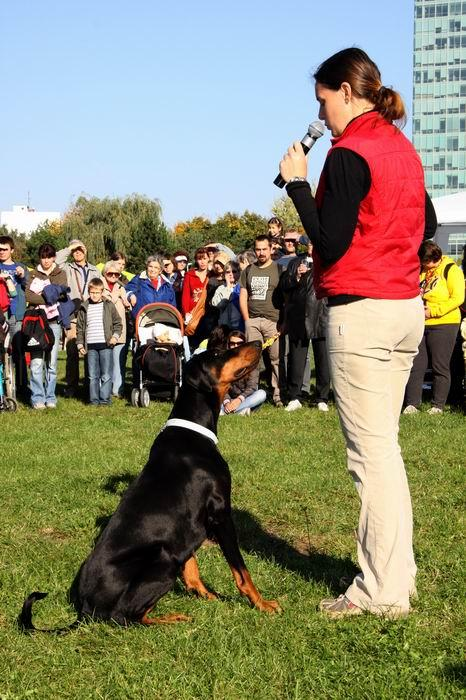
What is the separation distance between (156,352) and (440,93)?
130619 millimetres

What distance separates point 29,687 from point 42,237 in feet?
180

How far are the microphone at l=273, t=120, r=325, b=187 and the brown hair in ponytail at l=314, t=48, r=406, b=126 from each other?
291 mm

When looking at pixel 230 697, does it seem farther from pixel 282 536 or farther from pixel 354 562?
pixel 282 536

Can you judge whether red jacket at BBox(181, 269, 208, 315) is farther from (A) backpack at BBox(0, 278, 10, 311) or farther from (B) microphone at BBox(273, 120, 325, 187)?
(B) microphone at BBox(273, 120, 325, 187)

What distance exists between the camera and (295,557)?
503 centimetres

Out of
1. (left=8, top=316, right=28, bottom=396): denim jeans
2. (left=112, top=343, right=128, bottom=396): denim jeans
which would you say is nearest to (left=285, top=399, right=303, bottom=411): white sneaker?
(left=112, top=343, right=128, bottom=396): denim jeans

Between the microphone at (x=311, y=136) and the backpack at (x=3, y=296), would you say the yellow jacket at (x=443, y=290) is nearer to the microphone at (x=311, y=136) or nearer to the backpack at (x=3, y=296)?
the backpack at (x=3, y=296)

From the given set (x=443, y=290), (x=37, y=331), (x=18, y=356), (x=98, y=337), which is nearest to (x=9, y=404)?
(x=37, y=331)

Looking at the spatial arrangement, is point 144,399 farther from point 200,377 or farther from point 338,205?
point 338,205

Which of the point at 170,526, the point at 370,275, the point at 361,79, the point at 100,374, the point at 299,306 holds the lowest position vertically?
the point at 100,374

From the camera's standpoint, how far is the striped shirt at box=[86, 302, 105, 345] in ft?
40.7

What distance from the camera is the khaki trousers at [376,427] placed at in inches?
148

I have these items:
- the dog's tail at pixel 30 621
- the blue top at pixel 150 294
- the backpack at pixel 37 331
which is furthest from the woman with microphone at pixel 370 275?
the blue top at pixel 150 294

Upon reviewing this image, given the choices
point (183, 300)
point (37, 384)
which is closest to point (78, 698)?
point (37, 384)
